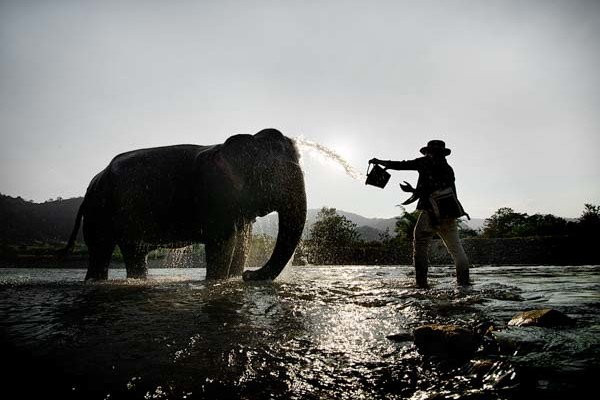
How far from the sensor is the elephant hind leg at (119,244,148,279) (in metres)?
8.23

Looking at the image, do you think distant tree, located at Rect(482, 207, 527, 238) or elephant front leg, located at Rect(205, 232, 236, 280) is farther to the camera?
distant tree, located at Rect(482, 207, 527, 238)

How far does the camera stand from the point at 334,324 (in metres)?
2.80

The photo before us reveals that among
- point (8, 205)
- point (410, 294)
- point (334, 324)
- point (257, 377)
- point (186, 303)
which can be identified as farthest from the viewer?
point (8, 205)

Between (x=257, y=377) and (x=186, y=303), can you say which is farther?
(x=186, y=303)

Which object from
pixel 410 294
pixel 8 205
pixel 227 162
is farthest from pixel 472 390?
pixel 8 205

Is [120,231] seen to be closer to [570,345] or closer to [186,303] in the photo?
[186,303]

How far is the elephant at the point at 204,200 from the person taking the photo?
6.27 meters

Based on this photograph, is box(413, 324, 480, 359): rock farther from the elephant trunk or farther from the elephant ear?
the elephant ear

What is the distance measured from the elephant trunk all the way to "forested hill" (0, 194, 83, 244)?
6169 centimetres

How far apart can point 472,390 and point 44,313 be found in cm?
353

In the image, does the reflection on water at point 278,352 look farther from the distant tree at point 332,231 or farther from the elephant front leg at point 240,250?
the distant tree at point 332,231

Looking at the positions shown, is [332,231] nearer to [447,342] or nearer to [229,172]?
[229,172]

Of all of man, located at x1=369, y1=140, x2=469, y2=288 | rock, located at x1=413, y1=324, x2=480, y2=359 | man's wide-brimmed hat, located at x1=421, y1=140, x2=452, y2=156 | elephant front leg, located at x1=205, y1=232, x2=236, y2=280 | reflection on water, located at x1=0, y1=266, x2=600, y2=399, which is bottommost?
reflection on water, located at x1=0, y1=266, x2=600, y2=399

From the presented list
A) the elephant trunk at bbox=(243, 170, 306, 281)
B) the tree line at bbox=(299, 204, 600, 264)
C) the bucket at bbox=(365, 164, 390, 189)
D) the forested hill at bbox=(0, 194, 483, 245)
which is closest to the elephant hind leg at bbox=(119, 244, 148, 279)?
the elephant trunk at bbox=(243, 170, 306, 281)
